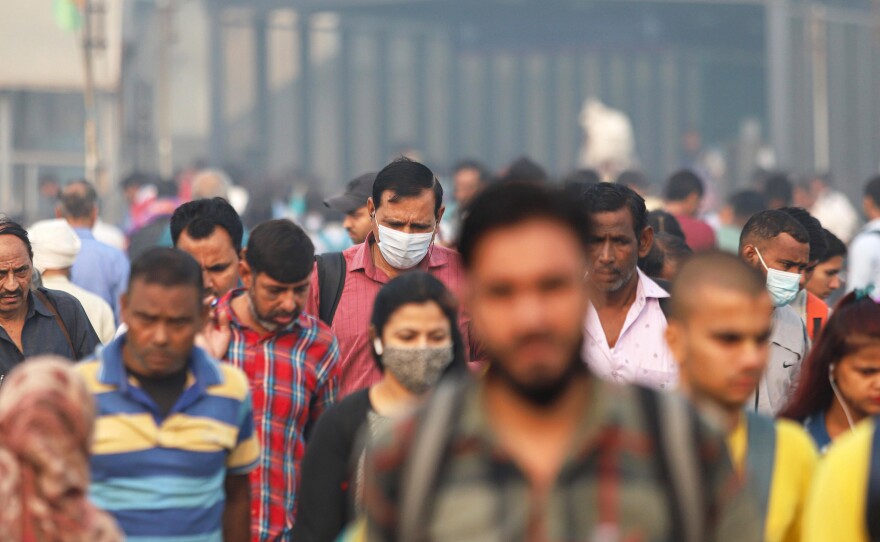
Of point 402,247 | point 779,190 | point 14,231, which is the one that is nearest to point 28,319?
point 14,231

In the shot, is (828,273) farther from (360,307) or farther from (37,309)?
(37,309)

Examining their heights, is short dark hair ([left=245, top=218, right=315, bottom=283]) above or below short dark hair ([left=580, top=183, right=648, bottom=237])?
below

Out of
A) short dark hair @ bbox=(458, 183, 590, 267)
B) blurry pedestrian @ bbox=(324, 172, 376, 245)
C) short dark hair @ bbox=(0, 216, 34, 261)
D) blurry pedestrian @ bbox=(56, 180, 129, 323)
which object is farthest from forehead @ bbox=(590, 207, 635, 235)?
blurry pedestrian @ bbox=(56, 180, 129, 323)

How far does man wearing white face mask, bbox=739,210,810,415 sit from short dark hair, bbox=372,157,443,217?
4.11 feet

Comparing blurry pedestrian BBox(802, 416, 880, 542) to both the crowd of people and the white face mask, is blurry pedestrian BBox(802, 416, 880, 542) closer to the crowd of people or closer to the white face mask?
the crowd of people

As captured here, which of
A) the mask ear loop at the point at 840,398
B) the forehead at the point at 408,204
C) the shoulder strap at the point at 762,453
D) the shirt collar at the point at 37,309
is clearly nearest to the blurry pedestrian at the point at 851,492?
the shoulder strap at the point at 762,453

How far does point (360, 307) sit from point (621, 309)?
0.95 meters

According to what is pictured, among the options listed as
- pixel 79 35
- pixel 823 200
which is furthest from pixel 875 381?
pixel 79 35

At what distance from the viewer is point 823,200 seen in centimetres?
1972

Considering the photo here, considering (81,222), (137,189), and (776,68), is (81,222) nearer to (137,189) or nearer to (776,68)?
(137,189)

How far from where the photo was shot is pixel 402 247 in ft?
21.1

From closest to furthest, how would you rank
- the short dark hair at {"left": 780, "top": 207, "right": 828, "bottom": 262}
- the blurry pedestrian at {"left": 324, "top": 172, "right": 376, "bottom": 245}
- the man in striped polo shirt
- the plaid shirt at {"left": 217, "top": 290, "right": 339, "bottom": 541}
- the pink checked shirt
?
the man in striped polo shirt < the plaid shirt at {"left": 217, "top": 290, "right": 339, "bottom": 541} < the pink checked shirt < the short dark hair at {"left": 780, "top": 207, "right": 828, "bottom": 262} < the blurry pedestrian at {"left": 324, "top": 172, "right": 376, "bottom": 245}

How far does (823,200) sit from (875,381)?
50.4 ft

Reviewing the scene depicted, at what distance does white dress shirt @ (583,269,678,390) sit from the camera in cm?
582
